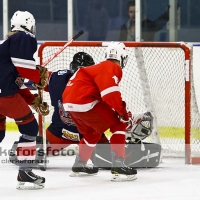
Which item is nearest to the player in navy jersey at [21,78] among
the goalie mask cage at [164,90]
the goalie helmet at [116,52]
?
the goalie helmet at [116,52]

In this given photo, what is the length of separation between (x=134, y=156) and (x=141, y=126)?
0.78ft

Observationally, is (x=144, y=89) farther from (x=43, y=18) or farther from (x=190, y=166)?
(x=43, y=18)

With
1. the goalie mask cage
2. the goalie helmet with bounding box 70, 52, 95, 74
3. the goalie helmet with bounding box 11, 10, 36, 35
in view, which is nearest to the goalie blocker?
the goalie mask cage

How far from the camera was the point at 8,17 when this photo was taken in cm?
698

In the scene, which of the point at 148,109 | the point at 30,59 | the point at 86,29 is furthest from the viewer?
the point at 86,29

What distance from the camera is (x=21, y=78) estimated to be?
4055 millimetres

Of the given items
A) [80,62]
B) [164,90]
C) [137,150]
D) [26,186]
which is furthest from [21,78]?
[164,90]

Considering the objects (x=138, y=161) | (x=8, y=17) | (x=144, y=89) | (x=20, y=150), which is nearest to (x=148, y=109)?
(x=144, y=89)

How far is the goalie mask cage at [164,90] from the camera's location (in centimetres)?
499

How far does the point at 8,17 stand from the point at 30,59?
3.18 m

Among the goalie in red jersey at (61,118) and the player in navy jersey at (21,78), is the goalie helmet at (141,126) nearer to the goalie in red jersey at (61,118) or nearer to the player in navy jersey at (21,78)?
the goalie in red jersey at (61,118)

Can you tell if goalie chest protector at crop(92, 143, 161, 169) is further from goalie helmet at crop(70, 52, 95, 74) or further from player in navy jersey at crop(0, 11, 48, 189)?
player in navy jersey at crop(0, 11, 48, 189)

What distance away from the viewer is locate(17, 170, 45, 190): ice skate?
4.04m

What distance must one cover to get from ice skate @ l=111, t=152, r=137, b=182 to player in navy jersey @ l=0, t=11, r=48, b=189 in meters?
0.51
